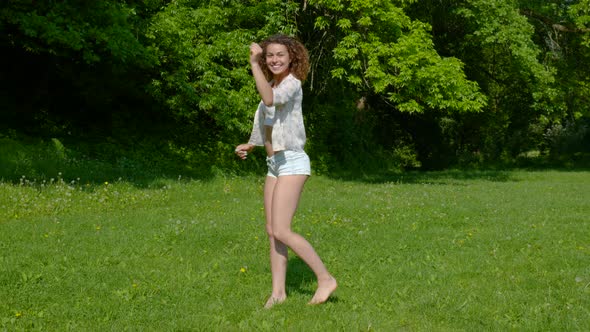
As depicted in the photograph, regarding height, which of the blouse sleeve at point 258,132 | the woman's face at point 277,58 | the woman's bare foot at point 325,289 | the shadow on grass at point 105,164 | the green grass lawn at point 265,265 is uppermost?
the woman's face at point 277,58

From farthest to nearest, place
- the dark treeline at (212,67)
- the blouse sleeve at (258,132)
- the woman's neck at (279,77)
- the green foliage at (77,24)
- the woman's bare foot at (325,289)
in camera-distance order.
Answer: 1. the dark treeline at (212,67)
2. the green foliage at (77,24)
3. the woman's bare foot at (325,289)
4. the blouse sleeve at (258,132)
5. the woman's neck at (279,77)

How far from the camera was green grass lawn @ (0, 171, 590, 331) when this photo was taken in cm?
616

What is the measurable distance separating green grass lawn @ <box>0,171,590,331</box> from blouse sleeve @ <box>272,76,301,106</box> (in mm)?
1915

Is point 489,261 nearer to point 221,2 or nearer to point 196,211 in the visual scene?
point 196,211

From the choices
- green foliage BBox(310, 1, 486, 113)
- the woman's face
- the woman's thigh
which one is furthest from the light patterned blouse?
green foliage BBox(310, 1, 486, 113)

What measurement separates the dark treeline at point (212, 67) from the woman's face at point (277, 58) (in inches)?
470

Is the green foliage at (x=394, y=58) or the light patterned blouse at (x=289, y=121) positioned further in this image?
the green foliage at (x=394, y=58)

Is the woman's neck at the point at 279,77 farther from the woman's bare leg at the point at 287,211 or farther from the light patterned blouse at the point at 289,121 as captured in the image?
the woman's bare leg at the point at 287,211

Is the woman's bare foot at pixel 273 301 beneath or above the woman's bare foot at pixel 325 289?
beneath

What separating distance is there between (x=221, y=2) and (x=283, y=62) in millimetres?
19003

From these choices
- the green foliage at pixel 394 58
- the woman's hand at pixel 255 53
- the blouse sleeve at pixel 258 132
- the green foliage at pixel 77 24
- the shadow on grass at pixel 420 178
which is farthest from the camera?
the shadow on grass at pixel 420 178

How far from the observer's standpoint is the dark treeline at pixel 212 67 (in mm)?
19500

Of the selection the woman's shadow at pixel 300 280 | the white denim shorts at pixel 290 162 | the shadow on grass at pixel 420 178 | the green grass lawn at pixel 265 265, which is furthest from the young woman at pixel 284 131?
the shadow on grass at pixel 420 178

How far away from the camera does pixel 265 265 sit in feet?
27.1
